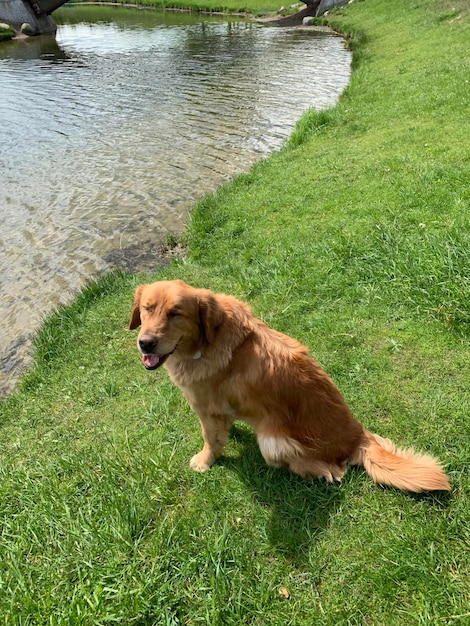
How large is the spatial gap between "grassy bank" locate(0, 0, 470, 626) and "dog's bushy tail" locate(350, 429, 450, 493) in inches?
5.5

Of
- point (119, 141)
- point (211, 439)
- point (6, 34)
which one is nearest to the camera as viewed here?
point (211, 439)

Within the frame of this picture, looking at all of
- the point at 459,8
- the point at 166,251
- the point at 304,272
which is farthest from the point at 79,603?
the point at 459,8

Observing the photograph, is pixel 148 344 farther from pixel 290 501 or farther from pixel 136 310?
pixel 290 501

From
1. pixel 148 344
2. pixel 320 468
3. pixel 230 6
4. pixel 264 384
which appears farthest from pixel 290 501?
pixel 230 6

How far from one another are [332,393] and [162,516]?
1.68 meters

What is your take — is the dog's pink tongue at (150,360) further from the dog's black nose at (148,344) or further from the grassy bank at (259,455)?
A: the grassy bank at (259,455)

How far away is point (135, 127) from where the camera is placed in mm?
14727

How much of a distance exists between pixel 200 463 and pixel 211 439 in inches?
11.8

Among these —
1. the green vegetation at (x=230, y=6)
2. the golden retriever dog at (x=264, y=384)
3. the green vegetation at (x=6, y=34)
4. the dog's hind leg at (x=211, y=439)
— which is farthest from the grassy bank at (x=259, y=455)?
the green vegetation at (x=230, y=6)

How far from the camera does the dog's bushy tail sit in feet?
9.98

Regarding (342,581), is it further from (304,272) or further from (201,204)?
(201,204)

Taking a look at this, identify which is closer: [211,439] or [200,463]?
[211,439]

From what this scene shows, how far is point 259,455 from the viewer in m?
3.80

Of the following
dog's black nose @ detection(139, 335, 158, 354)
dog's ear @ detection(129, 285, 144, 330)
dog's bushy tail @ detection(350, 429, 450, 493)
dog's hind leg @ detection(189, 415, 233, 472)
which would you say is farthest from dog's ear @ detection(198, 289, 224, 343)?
dog's bushy tail @ detection(350, 429, 450, 493)
